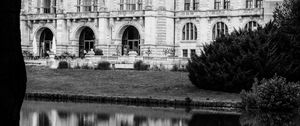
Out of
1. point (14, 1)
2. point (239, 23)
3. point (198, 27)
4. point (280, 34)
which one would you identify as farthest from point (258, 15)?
point (14, 1)

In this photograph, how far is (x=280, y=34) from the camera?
38.7 meters

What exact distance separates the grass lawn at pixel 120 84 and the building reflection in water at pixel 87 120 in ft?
30.7

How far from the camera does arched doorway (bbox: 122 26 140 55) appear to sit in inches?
2712

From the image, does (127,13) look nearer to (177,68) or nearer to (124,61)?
(124,61)

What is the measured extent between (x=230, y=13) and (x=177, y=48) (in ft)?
22.3

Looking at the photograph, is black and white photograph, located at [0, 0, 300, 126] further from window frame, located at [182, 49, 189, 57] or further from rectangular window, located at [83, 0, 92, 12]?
rectangular window, located at [83, 0, 92, 12]

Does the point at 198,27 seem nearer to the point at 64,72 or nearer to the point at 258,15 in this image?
the point at 258,15

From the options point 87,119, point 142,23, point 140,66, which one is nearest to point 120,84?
point 140,66

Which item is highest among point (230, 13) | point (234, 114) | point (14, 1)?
point (230, 13)

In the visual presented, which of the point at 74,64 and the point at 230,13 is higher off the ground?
the point at 230,13

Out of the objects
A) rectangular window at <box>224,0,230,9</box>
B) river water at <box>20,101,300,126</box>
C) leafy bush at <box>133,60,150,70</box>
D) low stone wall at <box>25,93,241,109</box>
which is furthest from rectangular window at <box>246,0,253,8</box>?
river water at <box>20,101,300,126</box>

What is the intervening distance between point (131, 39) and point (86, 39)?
634cm

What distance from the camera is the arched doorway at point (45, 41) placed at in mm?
75312

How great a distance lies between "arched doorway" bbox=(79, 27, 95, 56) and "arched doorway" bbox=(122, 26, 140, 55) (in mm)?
4390
